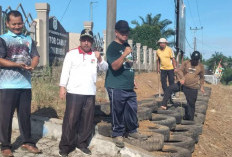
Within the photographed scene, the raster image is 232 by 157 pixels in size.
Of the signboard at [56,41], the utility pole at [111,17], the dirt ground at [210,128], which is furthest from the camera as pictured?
the signboard at [56,41]

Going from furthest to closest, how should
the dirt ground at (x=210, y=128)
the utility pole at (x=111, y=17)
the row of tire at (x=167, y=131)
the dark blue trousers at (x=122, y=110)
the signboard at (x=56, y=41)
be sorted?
the signboard at (x=56, y=41) → the utility pole at (x=111, y=17) → the dirt ground at (x=210, y=128) → the row of tire at (x=167, y=131) → the dark blue trousers at (x=122, y=110)

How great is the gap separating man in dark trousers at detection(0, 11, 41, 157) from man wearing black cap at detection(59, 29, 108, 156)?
0.45 m

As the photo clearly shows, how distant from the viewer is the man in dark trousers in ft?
12.1

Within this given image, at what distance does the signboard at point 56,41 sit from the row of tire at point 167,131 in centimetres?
597

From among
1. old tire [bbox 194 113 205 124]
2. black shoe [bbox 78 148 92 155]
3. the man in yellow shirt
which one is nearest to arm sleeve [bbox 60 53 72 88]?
black shoe [bbox 78 148 92 155]

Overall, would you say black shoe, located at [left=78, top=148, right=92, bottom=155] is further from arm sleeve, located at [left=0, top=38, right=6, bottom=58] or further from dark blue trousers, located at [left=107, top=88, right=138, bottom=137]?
arm sleeve, located at [left=0, top=38, right=6, bottom=58]

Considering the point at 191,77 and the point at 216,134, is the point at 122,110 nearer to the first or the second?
the point at 191,77

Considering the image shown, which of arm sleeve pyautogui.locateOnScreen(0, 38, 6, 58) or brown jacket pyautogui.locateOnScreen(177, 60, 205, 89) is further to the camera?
brown jacket pyautogui.locateOnScreen(177, 60, 205, 89)

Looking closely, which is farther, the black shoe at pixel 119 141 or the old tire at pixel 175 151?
the old tire at pixel 175 151

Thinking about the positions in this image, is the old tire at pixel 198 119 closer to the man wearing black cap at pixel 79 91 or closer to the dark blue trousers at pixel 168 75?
the dark blue trousers at pixel 168 75

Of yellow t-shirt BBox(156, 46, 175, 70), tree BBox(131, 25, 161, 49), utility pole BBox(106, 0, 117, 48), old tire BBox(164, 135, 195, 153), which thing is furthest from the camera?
tree BBox(131, 25, 161, 49)

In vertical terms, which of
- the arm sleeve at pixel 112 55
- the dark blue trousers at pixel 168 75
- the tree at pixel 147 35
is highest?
the tree at pixel 147 35

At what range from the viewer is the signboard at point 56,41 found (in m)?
11.9

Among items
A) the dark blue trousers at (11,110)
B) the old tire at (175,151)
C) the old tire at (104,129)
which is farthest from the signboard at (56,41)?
the dark blue trousers at (11,110)
